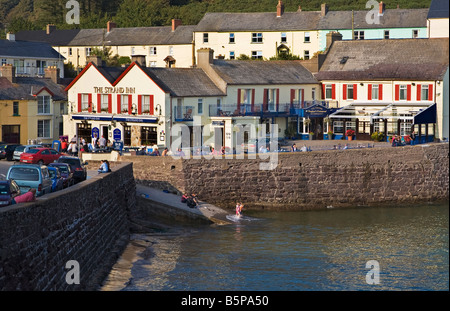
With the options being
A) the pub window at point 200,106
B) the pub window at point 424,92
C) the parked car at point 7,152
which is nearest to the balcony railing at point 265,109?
the pub window at point 200,106

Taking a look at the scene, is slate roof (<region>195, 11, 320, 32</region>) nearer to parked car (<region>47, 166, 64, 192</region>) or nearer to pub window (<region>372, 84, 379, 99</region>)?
pub window (<region>372, 84, 379, 99</region>)

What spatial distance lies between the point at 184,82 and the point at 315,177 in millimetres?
12946

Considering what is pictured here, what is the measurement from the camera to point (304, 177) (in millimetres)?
55875

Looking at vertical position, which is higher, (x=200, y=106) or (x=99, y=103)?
(x=99, y=103)

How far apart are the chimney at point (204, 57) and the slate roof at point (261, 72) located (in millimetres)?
478

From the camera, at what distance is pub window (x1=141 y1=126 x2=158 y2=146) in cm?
6069

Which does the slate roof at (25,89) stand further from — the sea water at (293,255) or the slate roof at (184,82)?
the sea water at (293,255)

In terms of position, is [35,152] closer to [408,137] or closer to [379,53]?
[408,137]

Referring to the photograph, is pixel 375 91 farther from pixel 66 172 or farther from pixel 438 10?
pixel 66 172

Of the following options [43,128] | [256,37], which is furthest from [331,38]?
[43,128]

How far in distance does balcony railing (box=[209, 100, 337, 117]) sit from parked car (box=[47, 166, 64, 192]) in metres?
26.7

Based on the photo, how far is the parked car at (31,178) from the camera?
33750 millimetres

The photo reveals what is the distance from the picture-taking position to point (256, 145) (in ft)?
192
